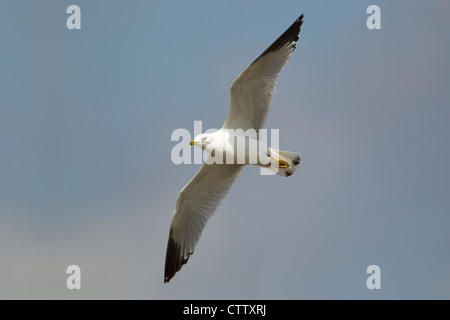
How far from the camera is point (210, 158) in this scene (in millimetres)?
12359

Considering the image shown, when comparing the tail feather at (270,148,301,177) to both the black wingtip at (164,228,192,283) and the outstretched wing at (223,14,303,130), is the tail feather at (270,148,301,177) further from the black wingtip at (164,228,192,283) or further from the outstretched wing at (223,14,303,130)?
the black wingtip at (164,228,192,283)

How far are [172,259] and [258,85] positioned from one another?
3707 millimetres

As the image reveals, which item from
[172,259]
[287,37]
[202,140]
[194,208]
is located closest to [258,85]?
[287,37]

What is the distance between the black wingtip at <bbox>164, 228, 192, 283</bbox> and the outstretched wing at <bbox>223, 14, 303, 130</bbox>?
256 cm

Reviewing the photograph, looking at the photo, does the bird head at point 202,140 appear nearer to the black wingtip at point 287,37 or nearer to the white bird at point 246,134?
the white bird at point 246,134

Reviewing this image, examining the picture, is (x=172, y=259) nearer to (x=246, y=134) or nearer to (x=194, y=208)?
(x=194, y=208)

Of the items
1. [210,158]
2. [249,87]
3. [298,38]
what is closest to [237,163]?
[210,158]

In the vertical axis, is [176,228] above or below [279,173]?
below

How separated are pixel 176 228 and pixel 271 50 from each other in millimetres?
3687


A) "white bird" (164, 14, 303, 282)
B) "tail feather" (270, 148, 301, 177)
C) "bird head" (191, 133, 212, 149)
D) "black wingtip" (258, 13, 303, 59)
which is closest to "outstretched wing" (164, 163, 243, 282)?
"white bird" (164, 14, 303, 282)

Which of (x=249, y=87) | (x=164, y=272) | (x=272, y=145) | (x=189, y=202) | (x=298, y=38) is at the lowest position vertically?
(x=164, y=272)

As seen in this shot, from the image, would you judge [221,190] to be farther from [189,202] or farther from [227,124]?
[227,124]

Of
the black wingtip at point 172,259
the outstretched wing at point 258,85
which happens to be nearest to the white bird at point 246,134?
the outstretched wing at point 258,85

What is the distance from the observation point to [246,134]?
1211 cm
